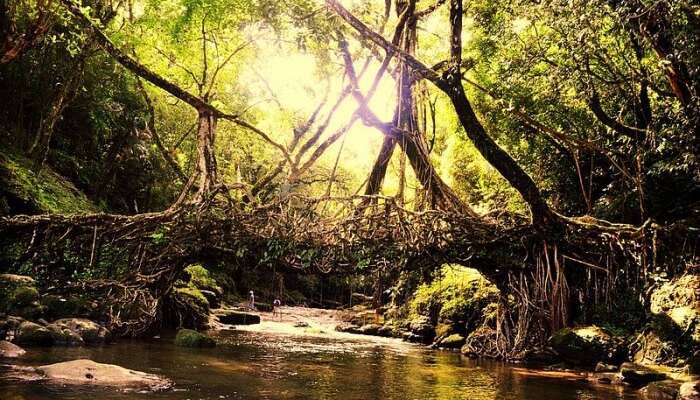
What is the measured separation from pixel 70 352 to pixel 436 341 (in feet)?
32.0

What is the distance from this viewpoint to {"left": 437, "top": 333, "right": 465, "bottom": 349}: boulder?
15547 mm

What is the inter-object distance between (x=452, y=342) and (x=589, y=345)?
16.5 feet

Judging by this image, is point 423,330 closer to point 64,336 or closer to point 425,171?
point 425,171

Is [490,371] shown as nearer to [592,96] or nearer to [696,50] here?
[592,96]

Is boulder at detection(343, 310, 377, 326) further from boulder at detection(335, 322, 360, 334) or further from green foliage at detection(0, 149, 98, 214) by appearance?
green foliage at detection(0, 149, 98, 214)

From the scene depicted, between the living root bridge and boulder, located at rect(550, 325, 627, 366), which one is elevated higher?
the living root bridge

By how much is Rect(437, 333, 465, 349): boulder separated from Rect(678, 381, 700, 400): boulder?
7.88 meters

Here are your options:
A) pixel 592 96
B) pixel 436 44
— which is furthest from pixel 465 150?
pixel 592 96

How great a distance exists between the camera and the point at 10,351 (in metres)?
8.17

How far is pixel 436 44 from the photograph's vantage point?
1827 cm

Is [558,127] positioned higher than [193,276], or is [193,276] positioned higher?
[558,127]

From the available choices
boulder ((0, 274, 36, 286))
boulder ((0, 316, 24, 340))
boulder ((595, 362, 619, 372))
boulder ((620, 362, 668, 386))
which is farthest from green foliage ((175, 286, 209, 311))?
boulder ((620, 362, 668, 386))

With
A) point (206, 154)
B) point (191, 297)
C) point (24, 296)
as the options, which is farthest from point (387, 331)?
point (24, 296)

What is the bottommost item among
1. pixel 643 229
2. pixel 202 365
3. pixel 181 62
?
pixel 202 365
